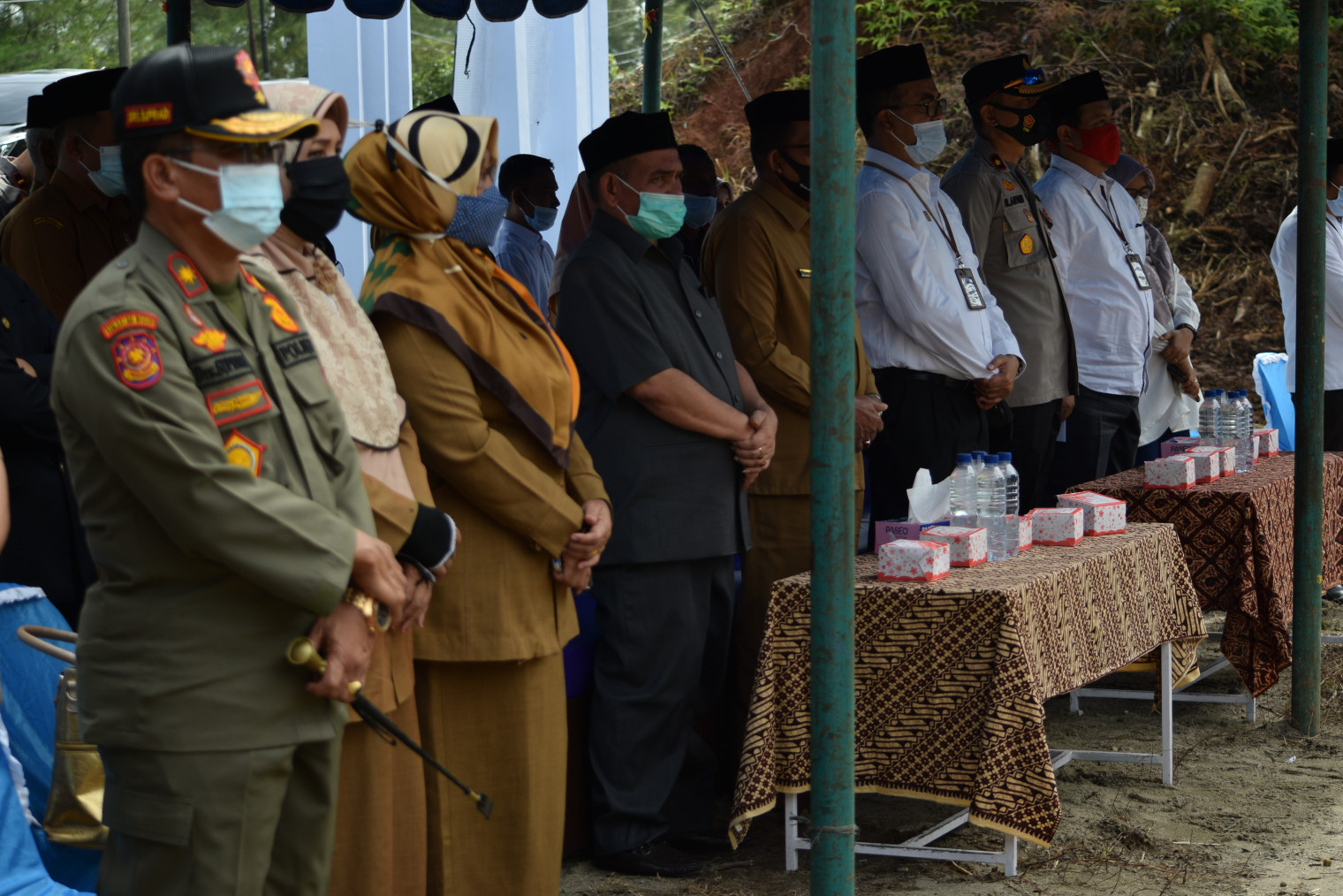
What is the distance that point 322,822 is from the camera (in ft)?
6.91

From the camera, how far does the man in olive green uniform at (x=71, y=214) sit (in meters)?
4.06

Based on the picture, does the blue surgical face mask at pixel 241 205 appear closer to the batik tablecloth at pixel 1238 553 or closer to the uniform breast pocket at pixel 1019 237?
the batik tablecloth at pixel 1238 553

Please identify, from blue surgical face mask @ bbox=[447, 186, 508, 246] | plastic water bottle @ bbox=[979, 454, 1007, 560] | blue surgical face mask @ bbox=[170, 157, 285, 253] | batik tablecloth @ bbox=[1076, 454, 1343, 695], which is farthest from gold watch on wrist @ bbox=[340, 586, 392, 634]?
batik tablecloth @ bbox=[1076, 454, 1343, 695]

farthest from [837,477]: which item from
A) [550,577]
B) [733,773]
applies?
[733,773]

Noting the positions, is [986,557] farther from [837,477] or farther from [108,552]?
[108,552]

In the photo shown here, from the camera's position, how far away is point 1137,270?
221 inches

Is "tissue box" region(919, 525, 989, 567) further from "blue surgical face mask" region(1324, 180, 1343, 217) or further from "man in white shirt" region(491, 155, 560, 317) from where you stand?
"blue surgical face mask" region(1324, 180, 1343, 217)

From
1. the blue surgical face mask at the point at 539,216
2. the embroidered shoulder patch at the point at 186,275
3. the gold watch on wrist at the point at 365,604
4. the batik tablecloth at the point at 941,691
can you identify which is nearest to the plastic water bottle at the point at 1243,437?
the batik tablecloth at the point at 941,691

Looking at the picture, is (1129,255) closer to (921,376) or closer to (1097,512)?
(921,376)

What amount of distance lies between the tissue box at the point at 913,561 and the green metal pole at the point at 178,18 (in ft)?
10.5

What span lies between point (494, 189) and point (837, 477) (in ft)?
3.24

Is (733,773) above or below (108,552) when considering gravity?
below

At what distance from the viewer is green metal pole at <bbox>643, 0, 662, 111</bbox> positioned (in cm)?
650

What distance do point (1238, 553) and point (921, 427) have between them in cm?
114
